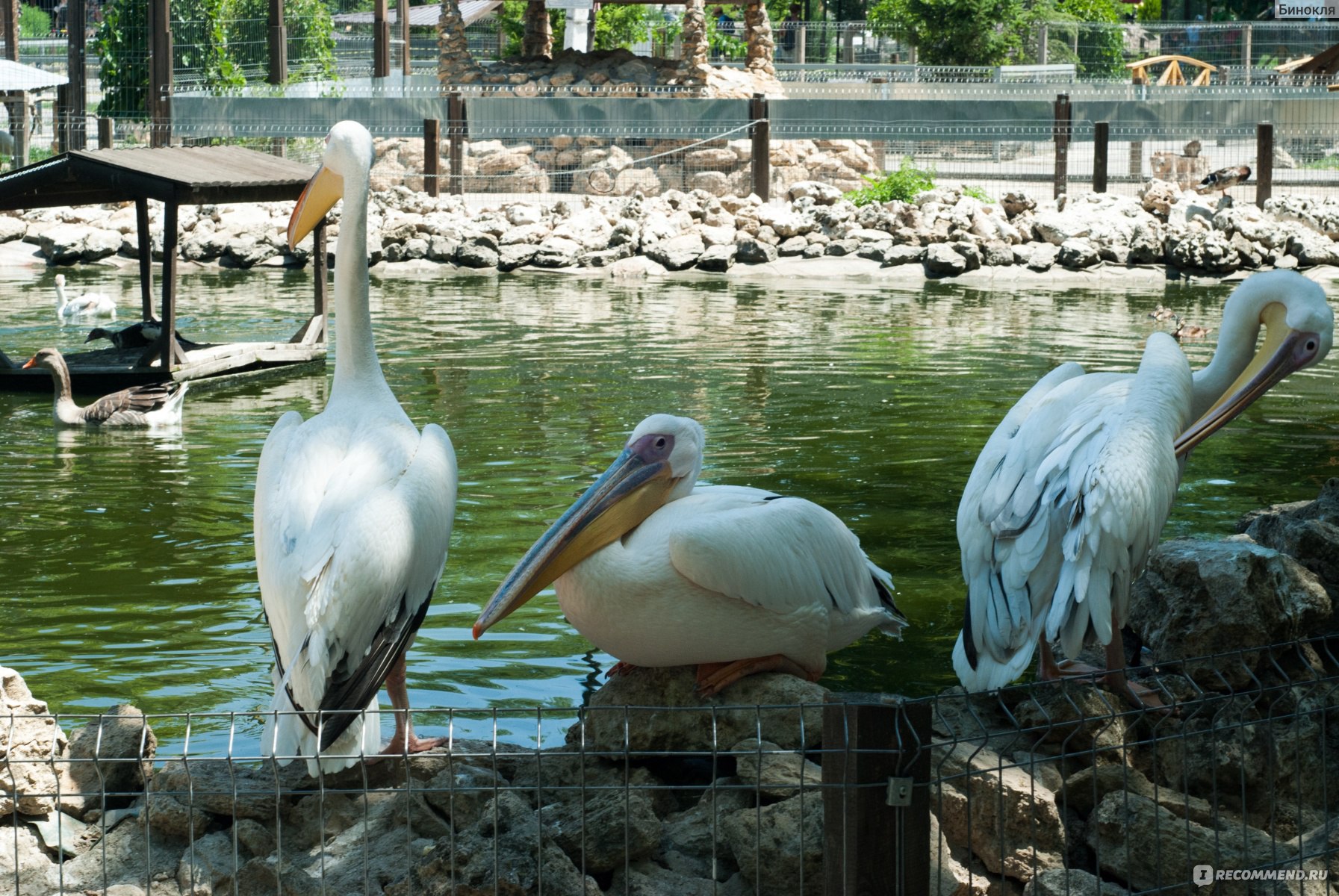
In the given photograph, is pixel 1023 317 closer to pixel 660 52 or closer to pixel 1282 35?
pixel 1282 35

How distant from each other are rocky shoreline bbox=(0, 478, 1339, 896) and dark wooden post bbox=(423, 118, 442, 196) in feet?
50.1

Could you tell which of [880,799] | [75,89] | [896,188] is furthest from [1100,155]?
[880,799]

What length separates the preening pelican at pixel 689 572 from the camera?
3.39m

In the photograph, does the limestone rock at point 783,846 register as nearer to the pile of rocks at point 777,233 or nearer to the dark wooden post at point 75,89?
the pile of rocks at point 777,233

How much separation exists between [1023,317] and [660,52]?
19.8m

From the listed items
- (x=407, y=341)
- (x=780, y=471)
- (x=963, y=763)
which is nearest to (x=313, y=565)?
(x=963, y=763)

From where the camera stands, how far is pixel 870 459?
7.24m

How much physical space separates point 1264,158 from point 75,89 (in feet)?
52.1

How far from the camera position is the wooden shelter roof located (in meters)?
8.74

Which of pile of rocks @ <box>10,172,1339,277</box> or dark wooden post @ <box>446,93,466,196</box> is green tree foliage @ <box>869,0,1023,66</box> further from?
dark wooden post @ <box>446,93,466,196</box>

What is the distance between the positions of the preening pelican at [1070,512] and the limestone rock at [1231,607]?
0.58 ft

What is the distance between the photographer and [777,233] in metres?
15.8

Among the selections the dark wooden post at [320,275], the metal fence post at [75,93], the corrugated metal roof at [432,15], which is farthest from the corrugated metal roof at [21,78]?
the corrugated metal roof at [432,15]

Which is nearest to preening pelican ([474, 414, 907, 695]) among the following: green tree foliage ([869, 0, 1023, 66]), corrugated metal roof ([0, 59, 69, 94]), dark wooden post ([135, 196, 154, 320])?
dark wooden post ([135, 196, 154, 320])
